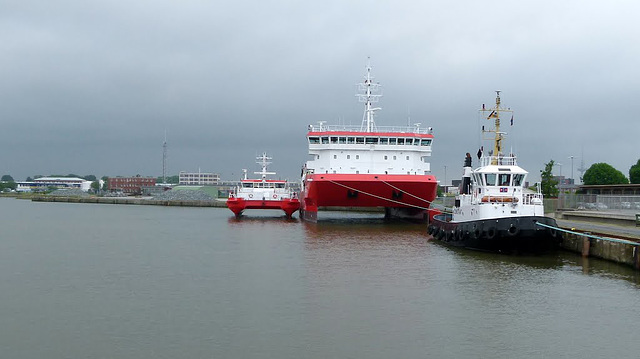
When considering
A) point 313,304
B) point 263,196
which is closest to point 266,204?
point 263,196

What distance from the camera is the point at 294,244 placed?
29625mm

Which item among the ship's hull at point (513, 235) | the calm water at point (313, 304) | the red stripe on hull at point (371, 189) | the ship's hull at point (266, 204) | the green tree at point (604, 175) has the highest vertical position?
the green tree at point (604, 175)

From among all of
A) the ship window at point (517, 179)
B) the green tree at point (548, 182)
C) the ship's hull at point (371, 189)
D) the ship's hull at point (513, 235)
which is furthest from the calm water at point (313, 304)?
the green tree at point (548, 182)

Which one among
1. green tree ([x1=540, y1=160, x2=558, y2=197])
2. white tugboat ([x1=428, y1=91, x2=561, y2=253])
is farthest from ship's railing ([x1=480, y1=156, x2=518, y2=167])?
green tree ([x1=540, y1=160, x2=558, y2=197])

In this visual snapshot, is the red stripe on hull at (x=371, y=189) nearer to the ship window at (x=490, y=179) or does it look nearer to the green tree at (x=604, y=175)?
the ship window at (x=490, y=179)

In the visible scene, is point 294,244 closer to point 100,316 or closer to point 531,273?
point 531,273

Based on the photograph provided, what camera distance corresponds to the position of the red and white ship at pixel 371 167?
122 feet

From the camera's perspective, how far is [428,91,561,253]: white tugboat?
22.8m

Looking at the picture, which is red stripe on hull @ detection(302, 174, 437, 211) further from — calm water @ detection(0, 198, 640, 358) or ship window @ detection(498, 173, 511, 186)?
ship window @ detection(498, 173, 511, 186)

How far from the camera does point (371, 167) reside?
3919 cm

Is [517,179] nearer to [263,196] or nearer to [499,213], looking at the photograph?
[499,213]

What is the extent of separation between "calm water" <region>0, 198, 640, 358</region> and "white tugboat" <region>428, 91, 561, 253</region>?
28.2 inches

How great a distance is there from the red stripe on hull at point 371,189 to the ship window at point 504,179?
1178cm

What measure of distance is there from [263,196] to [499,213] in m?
26.6
